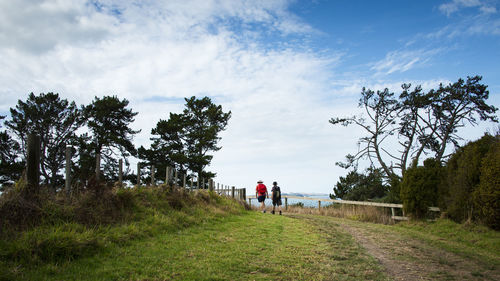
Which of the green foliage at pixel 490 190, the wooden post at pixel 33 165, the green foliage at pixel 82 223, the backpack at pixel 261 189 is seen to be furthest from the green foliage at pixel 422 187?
the wooden post at pixel 33 165

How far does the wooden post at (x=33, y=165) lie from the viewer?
22.2 ft

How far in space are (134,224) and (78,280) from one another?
127 inches

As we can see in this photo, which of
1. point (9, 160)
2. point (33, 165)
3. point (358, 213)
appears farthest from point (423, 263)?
point (9, 160)

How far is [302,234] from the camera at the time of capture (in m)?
10.8

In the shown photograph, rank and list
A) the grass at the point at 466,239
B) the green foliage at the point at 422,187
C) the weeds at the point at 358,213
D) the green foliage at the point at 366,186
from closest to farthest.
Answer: the grass at the point at 466,239
the green foliage at the point at 422,187
the weeds at the point at 358,213
the green foliage at the point at 366,186

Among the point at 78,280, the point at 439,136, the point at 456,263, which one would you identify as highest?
the point at 439,136

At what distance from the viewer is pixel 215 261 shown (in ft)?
20.0

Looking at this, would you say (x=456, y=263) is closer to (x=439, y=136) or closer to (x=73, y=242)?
(x=73, y=242)

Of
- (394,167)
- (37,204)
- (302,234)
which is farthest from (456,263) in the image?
(394,167)

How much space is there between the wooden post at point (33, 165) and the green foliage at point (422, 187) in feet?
52.2

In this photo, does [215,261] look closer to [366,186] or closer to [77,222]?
[77,222]

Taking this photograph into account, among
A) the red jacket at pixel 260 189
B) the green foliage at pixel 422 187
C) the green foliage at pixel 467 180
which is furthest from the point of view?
the red jacket at pixel 260 189

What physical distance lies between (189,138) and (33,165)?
109 ft

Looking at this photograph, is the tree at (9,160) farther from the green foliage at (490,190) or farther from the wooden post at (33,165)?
the green foliage at (490,190)
